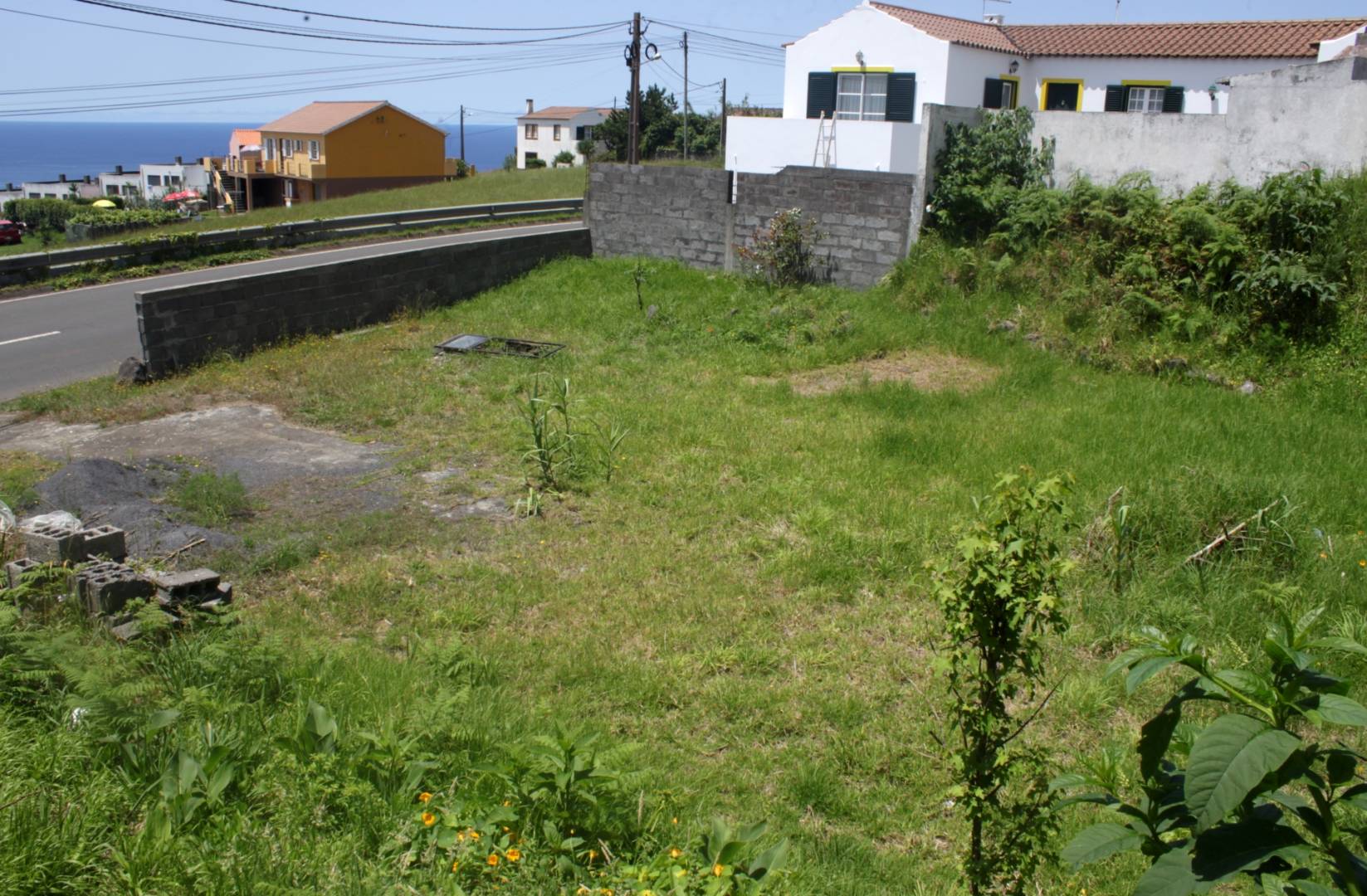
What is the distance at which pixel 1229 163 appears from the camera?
41.5 feet

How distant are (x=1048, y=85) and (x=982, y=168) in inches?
510

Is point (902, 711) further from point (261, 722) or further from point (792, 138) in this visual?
point (792, 138)

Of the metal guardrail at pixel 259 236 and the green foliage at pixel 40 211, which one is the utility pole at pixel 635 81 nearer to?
the metal guardrail at pixel 259 236

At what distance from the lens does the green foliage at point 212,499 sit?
750cm

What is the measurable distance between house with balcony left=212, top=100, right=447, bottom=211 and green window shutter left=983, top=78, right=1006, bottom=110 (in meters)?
43.9

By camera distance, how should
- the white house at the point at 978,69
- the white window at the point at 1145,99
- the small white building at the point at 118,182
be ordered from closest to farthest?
the white house at the point at 978,69
the white window at the point at 1145,99
the small white building at the point at 118,182

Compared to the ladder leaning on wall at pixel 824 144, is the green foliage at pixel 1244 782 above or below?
below

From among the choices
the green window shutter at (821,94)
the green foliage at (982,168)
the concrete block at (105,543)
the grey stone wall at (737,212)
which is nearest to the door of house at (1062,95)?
the green window shutter at (821,94)

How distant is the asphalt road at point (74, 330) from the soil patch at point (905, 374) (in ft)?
25.6

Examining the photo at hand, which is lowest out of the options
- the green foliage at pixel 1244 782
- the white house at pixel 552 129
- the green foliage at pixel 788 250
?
the green foliage at pixel 1244 782

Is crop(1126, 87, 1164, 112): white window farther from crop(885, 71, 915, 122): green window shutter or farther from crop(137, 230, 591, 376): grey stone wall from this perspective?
crop(137, 230, 591, 376): grey stone wall

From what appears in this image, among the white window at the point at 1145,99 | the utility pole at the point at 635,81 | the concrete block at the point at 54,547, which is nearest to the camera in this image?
the concrete block at the point at 54,547

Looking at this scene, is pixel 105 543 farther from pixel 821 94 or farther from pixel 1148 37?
pixel 1148 37

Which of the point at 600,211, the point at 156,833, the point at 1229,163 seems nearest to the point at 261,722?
the point at 156,833
